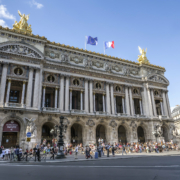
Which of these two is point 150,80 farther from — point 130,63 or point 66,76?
point 66,76

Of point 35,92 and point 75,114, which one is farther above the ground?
point 35,92

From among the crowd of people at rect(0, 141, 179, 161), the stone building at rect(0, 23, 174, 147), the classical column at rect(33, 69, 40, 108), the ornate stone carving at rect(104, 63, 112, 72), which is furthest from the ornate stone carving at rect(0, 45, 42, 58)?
the crowd of people at rect(0, 141, 179, 161)

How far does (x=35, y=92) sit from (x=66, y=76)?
24.7ft

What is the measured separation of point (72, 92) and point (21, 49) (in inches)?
552

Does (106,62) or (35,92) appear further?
(106,62)

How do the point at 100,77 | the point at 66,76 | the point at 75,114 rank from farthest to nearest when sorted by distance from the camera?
the point at 100,77 < the point at 66,76 < the point at 75,114

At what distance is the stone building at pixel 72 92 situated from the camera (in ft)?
97.3

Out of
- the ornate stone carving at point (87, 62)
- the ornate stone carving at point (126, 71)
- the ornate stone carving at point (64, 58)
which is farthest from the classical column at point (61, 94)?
the ornate stone carving at point (126, 71)

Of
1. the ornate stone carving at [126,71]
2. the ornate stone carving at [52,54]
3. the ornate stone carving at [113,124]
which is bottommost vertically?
the ornate stone carving at [113,124]

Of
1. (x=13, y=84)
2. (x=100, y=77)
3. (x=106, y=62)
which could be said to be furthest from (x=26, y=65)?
(x=106, y=62)

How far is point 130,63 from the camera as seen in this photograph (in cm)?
4534

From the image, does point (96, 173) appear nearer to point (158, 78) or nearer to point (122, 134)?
point (122, 134)

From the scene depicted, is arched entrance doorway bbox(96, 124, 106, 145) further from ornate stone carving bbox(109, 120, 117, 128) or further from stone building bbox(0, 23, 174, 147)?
ornate stone carving bbox(109, 120, 117, 128)

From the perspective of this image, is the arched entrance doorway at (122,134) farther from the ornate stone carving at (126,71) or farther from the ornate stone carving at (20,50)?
the ornate stone carving at (20,50)
